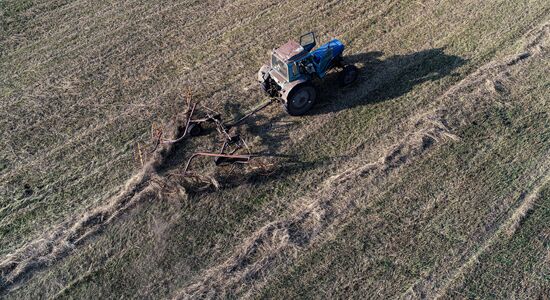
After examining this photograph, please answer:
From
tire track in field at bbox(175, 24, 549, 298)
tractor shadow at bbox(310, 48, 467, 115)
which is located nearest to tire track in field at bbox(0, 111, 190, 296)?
tire track in field at bbox(175, 24, 549, 298)

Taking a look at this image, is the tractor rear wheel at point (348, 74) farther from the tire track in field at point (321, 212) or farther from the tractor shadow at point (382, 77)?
the tire track in field at point (321, 212)

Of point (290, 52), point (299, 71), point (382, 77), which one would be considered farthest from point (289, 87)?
point (382, 77)

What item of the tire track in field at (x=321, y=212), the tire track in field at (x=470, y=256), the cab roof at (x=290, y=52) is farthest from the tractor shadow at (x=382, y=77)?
the tire track in field at (x=470, y=256)

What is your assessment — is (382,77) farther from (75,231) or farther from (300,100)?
(75,231)

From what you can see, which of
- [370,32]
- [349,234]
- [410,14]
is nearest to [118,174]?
[349,234]

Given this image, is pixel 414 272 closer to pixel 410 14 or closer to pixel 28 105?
pixel 410 14

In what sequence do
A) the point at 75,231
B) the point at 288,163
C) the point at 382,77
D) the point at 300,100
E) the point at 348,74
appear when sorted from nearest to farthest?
the point at 75,231 → the point at 288,163 → the point at 300,100 → the point at 348,74 → the point at 382,77
